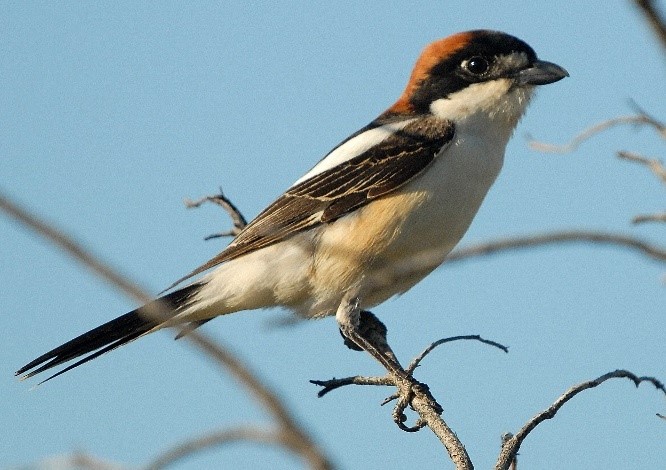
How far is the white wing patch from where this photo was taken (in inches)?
171

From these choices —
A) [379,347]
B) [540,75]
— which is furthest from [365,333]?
[540,75]

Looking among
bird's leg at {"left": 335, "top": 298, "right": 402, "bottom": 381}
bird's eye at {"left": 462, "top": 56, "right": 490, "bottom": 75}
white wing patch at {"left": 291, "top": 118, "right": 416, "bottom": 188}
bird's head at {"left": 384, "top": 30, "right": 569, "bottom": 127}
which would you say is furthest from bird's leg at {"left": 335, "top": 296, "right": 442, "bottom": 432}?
bird's eye at {"left": 462, "top": 56, "right": 490, "bottom": 75}

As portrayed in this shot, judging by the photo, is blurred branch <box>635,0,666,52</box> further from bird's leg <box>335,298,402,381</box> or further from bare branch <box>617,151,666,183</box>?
bird's leg <box>335,298,402,381</box>

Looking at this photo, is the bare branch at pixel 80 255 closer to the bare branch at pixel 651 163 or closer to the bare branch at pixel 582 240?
the bare branch at pixel 582 240

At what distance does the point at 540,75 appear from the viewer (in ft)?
14.1

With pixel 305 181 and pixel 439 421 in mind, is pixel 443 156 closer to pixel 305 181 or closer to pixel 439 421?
pixel 305 181

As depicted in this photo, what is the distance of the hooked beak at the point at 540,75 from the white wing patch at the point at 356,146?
1.78ft

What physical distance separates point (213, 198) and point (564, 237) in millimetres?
3659

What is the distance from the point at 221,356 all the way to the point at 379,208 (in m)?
3.29

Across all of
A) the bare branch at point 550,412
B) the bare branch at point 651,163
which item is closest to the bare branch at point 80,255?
the bare branch at point 651,163

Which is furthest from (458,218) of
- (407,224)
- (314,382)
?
(314,382)

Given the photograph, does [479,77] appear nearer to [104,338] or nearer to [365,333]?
[365,333]

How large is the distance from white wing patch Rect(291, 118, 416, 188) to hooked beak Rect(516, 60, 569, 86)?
543 mm

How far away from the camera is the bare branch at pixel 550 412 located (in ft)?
7.80
